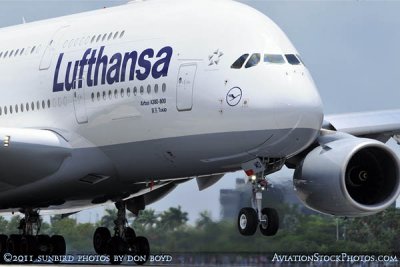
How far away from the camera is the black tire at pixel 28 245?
94.0 feet

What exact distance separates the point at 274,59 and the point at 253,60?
0.34 metres

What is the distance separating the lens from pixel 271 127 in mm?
23328

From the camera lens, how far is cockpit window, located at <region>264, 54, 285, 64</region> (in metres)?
23.8

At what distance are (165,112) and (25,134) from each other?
2.82 metres

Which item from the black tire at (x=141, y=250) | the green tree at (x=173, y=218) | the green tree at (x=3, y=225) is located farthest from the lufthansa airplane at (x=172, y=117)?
the green tree at (x=3, y=225)

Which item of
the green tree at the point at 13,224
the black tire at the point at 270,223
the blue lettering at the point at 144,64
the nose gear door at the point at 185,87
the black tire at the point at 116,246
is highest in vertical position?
the blue lettering at the point at 144,64

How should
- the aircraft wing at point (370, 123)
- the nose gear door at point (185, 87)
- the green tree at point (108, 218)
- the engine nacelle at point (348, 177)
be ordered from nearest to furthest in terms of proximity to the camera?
the nose gear door at point (185, 87) → the engine nacelle at point (348, 177) → the aircraft wing at point (370, 123) → the green tree at point (108, 218)

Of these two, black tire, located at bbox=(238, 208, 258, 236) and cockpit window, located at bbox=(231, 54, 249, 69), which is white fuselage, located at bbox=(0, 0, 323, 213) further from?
black tire, located at bbox=(238, 208, 258, 236)

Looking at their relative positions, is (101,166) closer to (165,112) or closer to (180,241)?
(165,112)

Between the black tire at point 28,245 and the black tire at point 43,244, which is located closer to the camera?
the black tire at point 28,245

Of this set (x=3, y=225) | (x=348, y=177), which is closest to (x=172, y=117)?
(x=348, y=177)

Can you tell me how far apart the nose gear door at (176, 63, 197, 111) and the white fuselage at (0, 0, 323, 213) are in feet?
0.05

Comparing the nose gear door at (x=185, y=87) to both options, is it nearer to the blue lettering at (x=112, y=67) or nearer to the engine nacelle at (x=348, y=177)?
the blue lettering at (x=112, y=67)

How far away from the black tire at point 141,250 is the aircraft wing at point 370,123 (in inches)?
183
